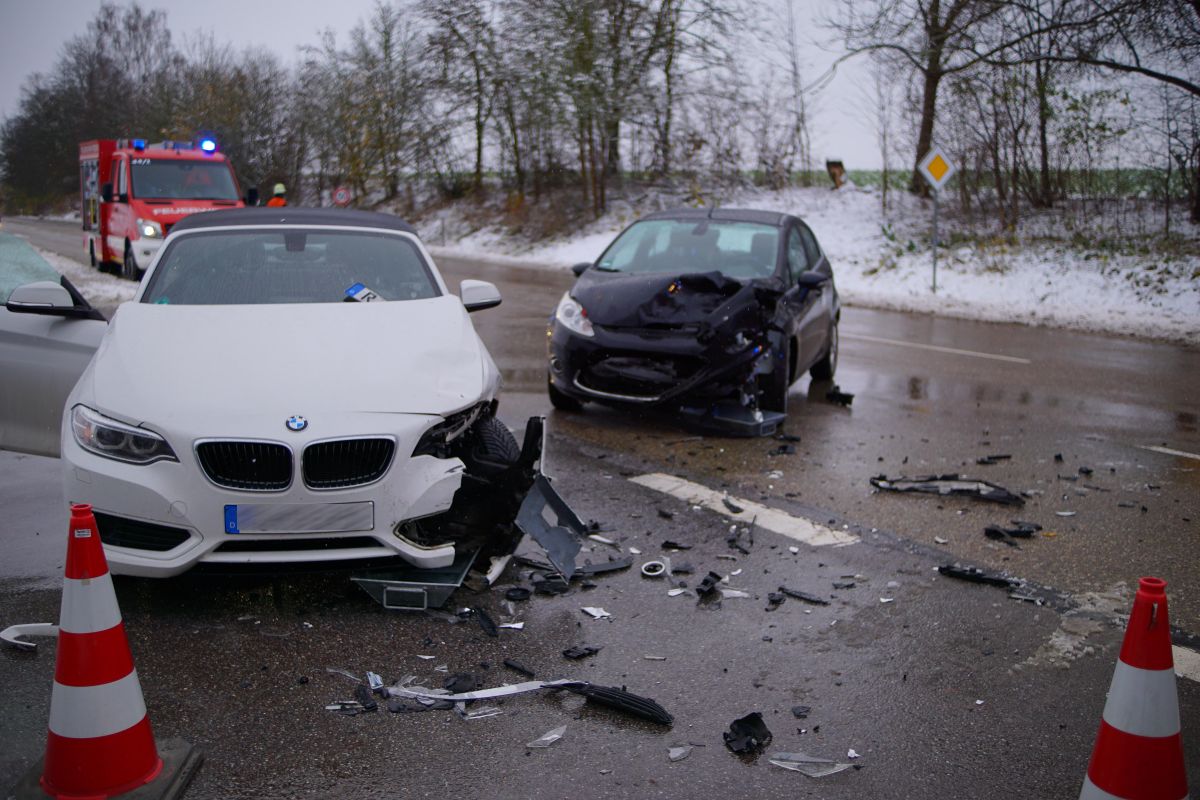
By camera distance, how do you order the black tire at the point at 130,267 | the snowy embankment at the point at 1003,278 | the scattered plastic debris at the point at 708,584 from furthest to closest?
1. the black tire at the point at 130,267
2. the snowy embankment at the point at 1003,278
3. the scattered plastic debris at the point at 708,584

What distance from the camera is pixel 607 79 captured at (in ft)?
105

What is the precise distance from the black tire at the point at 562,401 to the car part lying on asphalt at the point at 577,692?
4940 millimetres

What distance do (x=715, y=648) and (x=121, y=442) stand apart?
97.7 inches

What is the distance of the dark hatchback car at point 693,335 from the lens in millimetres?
7777

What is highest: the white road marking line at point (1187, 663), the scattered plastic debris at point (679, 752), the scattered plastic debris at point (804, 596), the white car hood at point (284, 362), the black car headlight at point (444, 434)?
the white car hood at point (284, 362)

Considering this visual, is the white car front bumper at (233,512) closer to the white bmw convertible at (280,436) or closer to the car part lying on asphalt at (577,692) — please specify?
the white bmw convertible at (280,436)

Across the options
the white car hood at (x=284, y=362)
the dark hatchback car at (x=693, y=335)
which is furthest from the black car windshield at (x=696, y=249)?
the white car hood at (x=284, y=362)

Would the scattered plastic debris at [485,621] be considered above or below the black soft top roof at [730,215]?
below

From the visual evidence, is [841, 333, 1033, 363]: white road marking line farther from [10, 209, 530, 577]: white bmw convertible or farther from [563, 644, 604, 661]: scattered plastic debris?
[563, 644, 604, 661]: scattered plastic debris

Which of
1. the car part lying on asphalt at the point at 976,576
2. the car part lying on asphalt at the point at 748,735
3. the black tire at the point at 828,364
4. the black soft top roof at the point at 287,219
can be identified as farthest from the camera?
the black tire at the point at 828,364

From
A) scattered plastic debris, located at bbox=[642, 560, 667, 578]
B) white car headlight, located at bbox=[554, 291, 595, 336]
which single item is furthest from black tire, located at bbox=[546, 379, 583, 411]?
scattered plastic debris, located at bbox=[642, 560, 667, 578]

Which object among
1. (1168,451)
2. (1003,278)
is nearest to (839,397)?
(1168,451)

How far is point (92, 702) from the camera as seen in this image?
298 centimetres

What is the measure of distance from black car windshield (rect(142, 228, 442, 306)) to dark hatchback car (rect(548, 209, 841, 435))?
2.10 meters
